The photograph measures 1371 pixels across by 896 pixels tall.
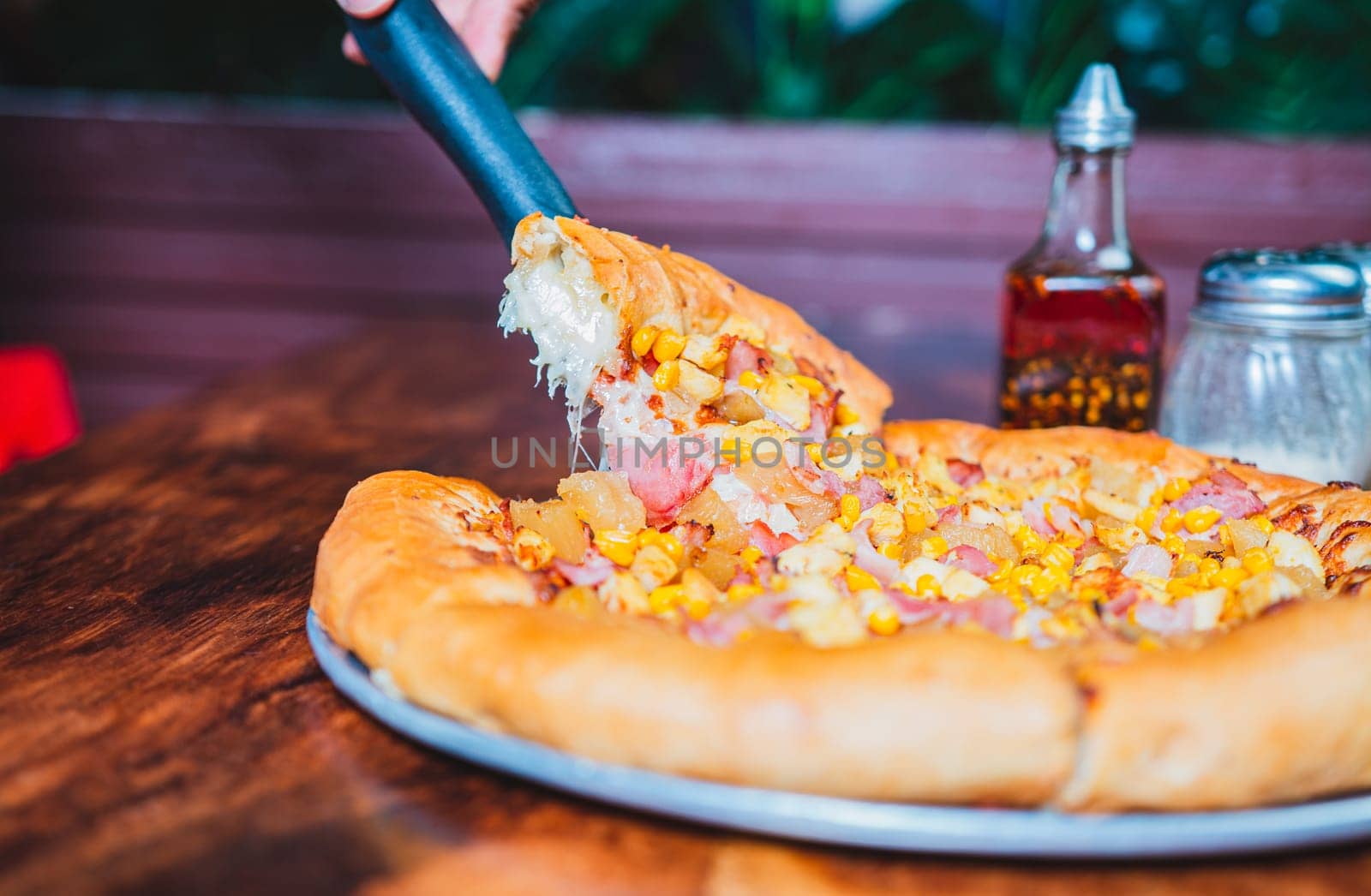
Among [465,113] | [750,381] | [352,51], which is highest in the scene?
[352,51]

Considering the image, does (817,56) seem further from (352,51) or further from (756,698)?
(756,698)

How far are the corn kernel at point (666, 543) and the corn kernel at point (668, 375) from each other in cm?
40

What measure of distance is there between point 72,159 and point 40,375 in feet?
14.0

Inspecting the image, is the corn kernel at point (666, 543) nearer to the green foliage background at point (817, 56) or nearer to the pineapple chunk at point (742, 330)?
the pineapple chunk at point (742, 330)

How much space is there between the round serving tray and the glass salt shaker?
1.61 m

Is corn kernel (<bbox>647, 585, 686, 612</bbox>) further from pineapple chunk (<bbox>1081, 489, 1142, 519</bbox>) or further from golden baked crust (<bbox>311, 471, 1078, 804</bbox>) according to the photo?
pineapple chunk (<bbox>1081, 489, 1142, 519</bbox>)

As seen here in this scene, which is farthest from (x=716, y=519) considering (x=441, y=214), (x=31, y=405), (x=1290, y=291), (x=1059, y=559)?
(x=441, y=214)

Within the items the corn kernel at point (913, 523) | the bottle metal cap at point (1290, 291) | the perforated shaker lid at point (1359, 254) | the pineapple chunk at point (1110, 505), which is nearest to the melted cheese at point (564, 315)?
the corn kernel at point (913, 523)

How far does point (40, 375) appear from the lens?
4043 mm

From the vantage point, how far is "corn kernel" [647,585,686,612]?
1.81 meters

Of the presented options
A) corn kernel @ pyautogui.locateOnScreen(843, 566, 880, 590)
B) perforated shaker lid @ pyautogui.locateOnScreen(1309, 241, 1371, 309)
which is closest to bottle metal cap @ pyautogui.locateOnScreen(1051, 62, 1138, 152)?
perforated shaker lid @ pyautogui.locateOnScreen(1309, 241, 1371, 309)

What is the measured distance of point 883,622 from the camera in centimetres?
170

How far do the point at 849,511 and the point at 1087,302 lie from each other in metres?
1.15

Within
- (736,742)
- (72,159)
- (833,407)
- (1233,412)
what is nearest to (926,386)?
(1233,412)
